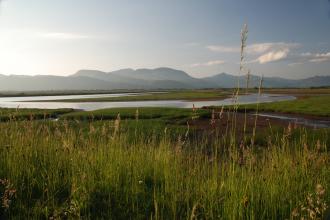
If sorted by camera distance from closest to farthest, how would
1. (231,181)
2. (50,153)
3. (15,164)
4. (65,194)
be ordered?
(231,181) < (65,194) < (15,164) < (50,153)

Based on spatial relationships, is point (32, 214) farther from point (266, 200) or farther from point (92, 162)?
point (266, 200)

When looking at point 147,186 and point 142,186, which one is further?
point 147,186

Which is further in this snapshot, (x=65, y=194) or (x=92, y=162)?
(x=92, y=162)

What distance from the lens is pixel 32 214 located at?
5094 mm

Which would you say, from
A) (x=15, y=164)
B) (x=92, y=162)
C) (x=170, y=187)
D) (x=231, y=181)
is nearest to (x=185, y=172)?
(x=170, y=187)

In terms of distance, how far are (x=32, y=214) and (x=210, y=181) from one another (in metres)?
2.79

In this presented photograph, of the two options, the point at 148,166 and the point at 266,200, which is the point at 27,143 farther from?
the point at 266,200

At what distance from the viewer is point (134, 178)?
6301mm

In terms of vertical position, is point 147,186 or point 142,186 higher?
point 142,186

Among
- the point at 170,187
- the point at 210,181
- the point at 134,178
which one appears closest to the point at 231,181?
the point at 210,181

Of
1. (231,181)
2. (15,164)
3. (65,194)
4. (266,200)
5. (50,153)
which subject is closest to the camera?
(266,200)

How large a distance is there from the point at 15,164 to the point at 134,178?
87.8 inches

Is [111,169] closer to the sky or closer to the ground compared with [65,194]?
closer to the sky

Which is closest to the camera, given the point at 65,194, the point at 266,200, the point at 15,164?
the point at 266,200
